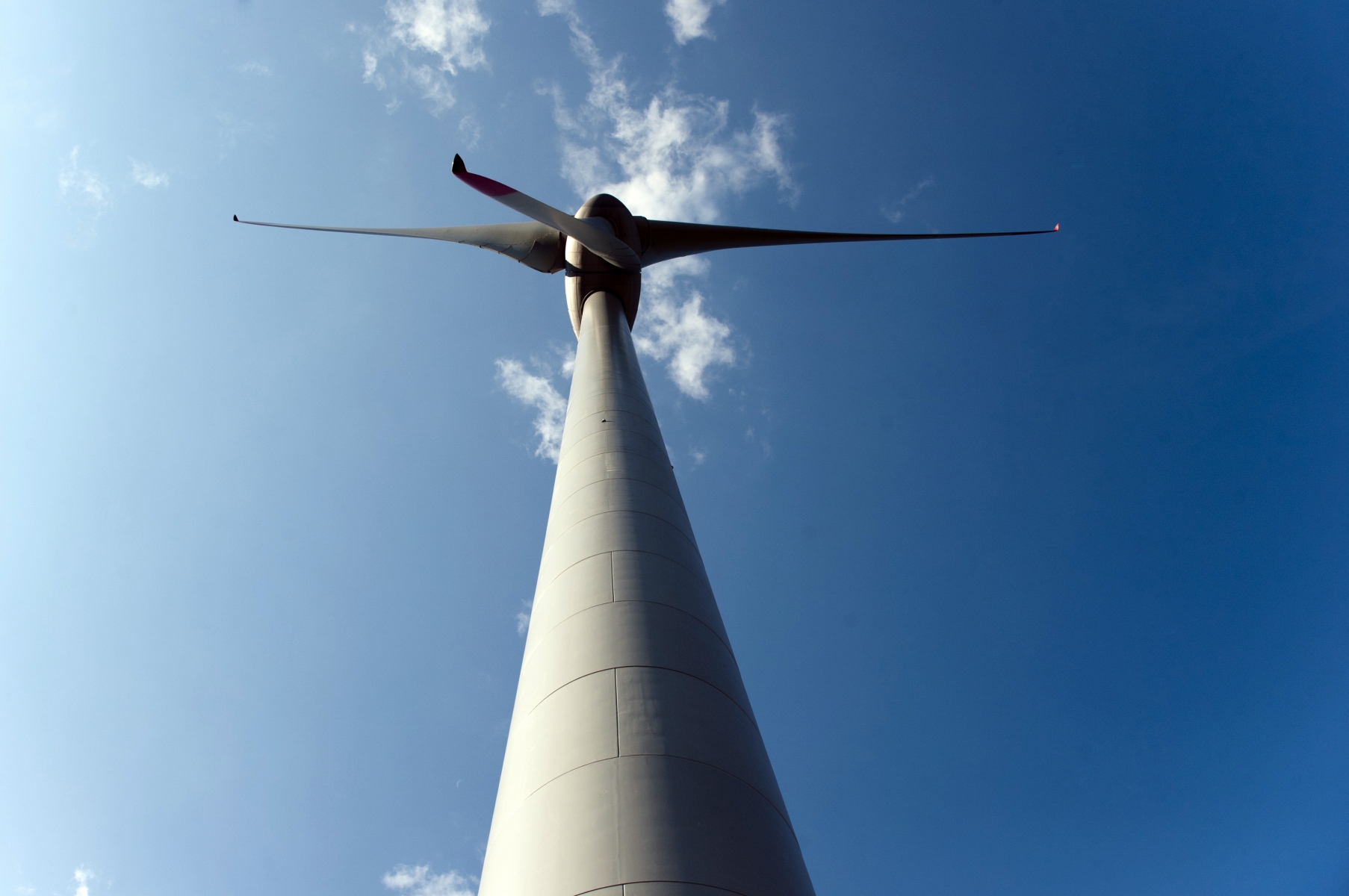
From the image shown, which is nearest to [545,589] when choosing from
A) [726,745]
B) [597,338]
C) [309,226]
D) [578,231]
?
[726,745]

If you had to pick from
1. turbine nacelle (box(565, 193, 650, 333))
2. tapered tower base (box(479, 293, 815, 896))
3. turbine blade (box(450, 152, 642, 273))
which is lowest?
tapered tower base (box(479, 293, 815, 896))

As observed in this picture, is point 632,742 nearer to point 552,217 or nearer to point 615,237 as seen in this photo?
point 552,217

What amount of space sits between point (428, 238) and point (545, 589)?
1293cm

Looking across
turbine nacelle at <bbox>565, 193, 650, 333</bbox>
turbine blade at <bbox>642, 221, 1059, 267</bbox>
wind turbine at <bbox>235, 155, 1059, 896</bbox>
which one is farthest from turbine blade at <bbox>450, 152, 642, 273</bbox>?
turbine blade at <bbox>642, 221, 1059, 267</bbox>

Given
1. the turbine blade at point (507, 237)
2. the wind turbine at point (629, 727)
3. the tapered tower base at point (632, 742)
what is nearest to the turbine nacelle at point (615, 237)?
the turbine blade at point (507, 237)

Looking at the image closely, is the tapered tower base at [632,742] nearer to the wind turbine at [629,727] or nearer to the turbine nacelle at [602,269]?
the wind turbine at [629,727]

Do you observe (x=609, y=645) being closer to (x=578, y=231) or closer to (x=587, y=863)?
(x=587, y=863)

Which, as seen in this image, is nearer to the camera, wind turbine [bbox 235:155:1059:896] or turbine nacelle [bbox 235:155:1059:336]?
wind turbine [bbox 235:155:1059:896]

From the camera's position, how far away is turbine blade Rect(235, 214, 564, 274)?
58.0ft

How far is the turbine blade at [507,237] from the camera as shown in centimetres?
1767

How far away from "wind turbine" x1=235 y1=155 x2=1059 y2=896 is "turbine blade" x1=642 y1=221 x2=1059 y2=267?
1052 centimetres

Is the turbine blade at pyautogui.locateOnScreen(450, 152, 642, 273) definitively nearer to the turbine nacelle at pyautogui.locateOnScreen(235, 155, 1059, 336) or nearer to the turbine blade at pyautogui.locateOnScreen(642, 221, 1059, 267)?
the turbine nacelle at pyautogui.locateOnScreen(235, 155, 1059, 336)

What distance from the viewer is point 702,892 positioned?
14.1ft

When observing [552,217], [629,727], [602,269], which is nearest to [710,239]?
[602,269]
